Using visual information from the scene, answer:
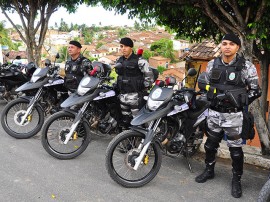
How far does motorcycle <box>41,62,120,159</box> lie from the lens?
407 centimetres

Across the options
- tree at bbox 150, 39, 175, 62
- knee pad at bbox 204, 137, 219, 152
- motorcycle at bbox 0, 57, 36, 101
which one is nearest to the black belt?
knee pad at bbox 204, 137, 219, 152

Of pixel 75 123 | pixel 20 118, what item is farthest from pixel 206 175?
pixel 20 118

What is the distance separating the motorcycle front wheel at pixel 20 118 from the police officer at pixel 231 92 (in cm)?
271

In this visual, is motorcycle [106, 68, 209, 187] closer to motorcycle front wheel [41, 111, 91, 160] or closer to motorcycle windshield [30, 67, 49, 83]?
motorcycle front wheel [41, 111, 91, 160]

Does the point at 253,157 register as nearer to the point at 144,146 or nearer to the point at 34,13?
the point at 144,146

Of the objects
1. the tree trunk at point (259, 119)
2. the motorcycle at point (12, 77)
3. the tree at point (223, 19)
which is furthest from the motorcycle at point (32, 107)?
the tree trunk at point (259, 119)

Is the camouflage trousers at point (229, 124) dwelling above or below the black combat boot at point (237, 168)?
above

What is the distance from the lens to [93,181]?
11.8 ft

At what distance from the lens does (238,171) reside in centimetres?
341

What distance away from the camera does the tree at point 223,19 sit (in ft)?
13.5

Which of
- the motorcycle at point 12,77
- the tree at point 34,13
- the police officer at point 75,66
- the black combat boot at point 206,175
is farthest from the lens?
the tree at point 34,13

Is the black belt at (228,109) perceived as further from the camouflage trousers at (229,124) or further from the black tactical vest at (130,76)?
the black tactical vest at (130,76)

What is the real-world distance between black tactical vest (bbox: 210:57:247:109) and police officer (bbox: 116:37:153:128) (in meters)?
1.22

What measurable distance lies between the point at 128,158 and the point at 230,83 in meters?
1.35
